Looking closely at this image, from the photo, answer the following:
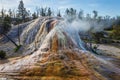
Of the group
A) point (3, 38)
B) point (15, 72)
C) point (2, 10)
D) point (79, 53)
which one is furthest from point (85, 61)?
point (2, 10)

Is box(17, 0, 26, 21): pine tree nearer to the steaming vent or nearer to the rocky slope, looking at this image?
the steaming vent

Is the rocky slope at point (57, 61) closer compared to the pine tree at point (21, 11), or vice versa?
the rocky slope at point (57, 61)

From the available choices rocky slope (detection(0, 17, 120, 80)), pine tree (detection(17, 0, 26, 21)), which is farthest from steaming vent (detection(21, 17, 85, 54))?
pine tree (detection(17, 0, 26, 21))

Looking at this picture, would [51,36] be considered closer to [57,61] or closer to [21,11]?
[57,61]

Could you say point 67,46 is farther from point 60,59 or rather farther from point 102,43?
point 102,43

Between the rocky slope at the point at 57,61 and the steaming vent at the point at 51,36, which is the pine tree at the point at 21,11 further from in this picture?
the rocky slope at the point at 57,61

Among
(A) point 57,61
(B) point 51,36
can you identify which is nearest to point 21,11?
(B) point 51,36

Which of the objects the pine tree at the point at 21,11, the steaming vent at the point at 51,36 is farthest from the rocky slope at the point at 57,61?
the pine tree at the point at 21,11

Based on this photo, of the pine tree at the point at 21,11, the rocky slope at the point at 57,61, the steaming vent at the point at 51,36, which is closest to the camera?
the rocky slope at the point at 57,61

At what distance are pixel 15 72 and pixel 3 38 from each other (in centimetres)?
→ 2341

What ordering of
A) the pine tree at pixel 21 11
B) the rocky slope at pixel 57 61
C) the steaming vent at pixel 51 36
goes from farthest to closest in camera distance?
the pine tree at pixel 21 11, the steaming vent at pixel 51 36, the rocky slope at pixel 57 61

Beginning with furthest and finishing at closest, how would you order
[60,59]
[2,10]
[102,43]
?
[2,10] < [102,43] < [60,59]

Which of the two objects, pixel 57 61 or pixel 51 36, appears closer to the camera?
pixel 57 61

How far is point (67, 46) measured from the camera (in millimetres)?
29953
